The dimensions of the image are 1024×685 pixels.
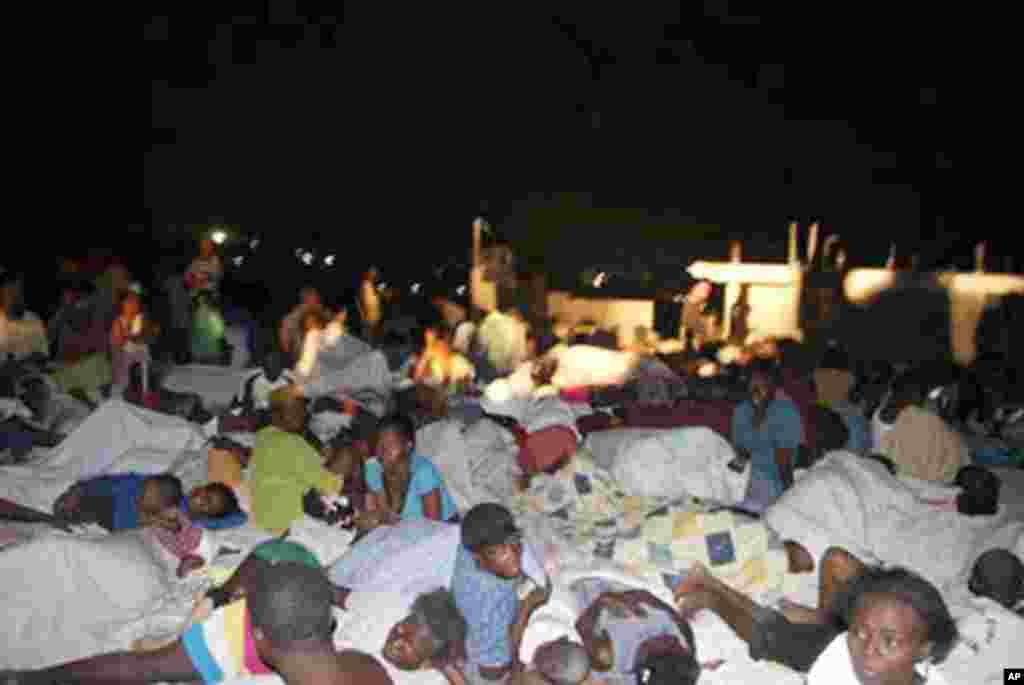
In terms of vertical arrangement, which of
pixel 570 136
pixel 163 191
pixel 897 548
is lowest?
pixel 897 548

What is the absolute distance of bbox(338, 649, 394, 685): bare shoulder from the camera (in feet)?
8.21

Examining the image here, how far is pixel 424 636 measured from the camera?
3.29m

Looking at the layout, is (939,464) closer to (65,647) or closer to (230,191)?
(65,647)

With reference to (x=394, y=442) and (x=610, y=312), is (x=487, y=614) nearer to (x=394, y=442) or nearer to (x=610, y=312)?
(x=394, y=442)

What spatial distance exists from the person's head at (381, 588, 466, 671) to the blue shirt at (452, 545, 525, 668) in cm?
5

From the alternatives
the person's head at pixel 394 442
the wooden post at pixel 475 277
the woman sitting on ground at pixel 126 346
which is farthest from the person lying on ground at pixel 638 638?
the wooden post at pixel 475 277

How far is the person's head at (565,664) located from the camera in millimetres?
3068

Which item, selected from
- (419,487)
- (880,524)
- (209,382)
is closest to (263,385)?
(209,382)

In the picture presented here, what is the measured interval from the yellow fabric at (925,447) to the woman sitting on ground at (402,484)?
3069 millimetres

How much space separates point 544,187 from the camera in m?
21.0

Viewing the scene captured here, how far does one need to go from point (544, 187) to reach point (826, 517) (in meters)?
16.7

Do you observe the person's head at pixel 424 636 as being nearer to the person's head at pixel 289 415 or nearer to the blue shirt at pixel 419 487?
the blue shirt at pixel 419 487

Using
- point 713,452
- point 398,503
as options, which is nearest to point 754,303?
point 713,452


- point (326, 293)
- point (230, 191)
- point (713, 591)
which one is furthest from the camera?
point (230, 191)
